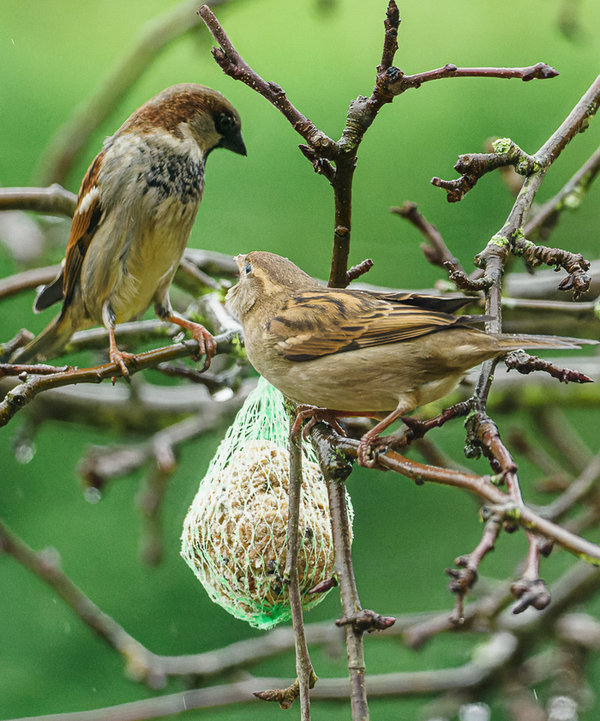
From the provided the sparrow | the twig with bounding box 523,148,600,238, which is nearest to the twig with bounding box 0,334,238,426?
the sparrow

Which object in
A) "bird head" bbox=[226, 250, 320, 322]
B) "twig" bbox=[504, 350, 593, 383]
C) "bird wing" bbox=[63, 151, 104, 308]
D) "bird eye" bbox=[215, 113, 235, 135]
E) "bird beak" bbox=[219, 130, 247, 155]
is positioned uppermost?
"bird eye" bbox=[215, 113, 235, 135]

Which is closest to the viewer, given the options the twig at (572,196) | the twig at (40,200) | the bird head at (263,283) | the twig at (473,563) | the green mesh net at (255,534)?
the twig at (473,563)

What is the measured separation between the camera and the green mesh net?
8.37 ft

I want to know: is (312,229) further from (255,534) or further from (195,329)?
(255,534)

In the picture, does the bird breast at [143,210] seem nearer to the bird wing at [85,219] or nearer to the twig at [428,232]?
the bird wing at [85,219]

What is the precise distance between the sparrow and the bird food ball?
74 centimetres

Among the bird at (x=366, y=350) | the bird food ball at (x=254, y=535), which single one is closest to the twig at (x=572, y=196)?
the bird at (x=366, y=350)

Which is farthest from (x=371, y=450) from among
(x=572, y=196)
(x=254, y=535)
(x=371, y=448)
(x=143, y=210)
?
(x=143, y=210)

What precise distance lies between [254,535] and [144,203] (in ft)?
4.60

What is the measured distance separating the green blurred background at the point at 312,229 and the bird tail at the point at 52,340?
166cm

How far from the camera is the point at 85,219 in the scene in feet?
11.2

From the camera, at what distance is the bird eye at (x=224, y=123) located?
3.43m

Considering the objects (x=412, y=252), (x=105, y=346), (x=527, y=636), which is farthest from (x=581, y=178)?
(x=412, y=252)

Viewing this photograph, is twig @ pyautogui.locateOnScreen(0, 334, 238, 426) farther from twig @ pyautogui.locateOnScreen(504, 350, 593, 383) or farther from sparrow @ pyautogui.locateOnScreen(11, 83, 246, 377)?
sparrow @ pyautogui.locateOnScreen(11, 83, 246, 377)
